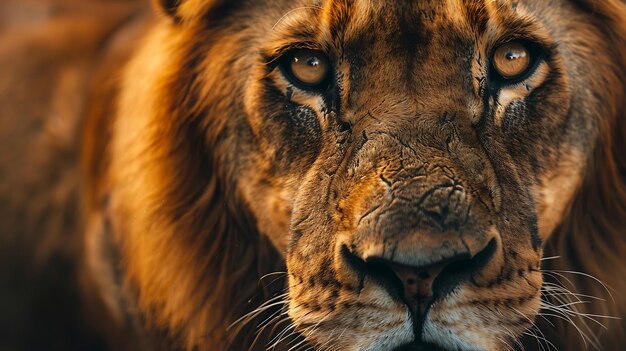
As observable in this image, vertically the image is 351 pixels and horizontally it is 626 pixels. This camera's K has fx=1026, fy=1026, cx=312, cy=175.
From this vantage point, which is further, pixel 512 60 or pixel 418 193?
pixel 512 60

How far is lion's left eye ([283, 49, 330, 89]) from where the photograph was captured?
2607 mm

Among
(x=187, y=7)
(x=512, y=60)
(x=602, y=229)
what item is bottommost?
(x=602, y=229)

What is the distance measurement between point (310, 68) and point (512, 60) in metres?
0.51

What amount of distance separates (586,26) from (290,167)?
0.90 meters

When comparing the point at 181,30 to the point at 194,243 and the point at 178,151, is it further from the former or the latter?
the point at 194,243

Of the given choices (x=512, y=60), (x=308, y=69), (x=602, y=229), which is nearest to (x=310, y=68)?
(x=308, y=69)

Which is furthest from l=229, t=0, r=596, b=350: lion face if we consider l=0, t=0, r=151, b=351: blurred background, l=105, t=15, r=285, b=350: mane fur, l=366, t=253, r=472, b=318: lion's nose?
l=0, t=0, r=151, b=351: blurred background

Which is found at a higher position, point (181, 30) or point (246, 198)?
point (181, 30)

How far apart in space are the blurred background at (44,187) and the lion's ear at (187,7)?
0.85m

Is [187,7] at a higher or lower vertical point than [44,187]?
higher

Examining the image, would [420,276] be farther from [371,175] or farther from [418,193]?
[371,175]

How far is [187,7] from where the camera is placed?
9.67 ft

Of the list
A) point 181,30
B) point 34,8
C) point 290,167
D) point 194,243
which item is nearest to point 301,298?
point 290,167

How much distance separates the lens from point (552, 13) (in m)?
2.69
